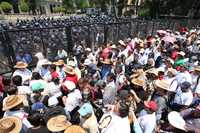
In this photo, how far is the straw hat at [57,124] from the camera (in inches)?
184

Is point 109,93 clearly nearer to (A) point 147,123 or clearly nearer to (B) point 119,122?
(A) point 147,123

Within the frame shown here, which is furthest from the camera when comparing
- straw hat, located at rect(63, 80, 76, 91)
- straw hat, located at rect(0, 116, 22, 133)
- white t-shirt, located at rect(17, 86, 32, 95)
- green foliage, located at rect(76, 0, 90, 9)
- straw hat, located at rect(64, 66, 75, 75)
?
green foliage, located at rect(76, 0, 90, 9)

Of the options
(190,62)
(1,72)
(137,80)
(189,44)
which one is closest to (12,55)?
(1,72)

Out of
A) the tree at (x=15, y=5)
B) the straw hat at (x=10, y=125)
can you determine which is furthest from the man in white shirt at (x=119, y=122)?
the tree at (x=15, y=5)

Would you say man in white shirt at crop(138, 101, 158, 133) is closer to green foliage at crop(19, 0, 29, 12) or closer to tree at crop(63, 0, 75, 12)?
green foliage at crop(19, 0, 29, 12)

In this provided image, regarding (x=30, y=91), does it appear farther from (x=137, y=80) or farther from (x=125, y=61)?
(x=125, y=61)

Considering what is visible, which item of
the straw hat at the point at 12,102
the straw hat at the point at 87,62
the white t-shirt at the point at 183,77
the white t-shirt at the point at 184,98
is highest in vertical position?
the straw hat at the point at 12,102

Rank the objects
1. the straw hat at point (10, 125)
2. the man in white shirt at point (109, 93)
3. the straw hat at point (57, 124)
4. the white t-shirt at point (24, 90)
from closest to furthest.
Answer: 1. the straw hat at point (10, 125)
2. the straw hat at point (57, 124)
3. the white t-shirt at point (24, 90)
4. the man in white shirt at point (109, 93)

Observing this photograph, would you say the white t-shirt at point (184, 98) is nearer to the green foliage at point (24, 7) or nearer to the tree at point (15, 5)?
the green foliage at point (24, 7)

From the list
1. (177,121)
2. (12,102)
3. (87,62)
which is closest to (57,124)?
(12,102)

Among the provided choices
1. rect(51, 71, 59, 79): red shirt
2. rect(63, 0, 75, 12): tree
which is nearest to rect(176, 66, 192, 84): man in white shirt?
rect(51, 71, 59, 79): red shirt

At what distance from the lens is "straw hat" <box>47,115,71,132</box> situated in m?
4.68

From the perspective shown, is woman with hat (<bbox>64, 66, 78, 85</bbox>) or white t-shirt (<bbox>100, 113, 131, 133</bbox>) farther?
woman with hat (<bbox>64, 66, 78, 85</bbox>)

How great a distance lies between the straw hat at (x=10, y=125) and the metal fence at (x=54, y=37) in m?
6.19
